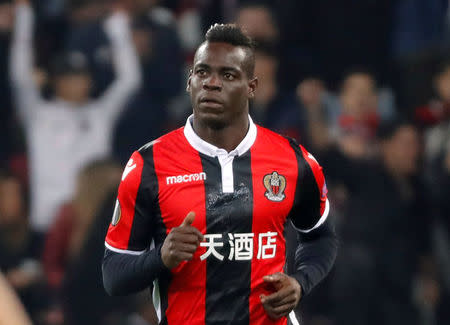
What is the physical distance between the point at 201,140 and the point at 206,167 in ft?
0.32

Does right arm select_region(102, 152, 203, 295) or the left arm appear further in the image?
the left arm

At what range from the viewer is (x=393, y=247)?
19.0 ft

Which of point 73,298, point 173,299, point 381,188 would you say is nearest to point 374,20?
point 381,188

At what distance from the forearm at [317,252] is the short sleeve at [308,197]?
0.14 feet

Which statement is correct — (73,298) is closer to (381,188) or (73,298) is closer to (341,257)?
(341,257)

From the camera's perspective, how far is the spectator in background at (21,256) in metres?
6.02

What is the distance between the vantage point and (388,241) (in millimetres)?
5742

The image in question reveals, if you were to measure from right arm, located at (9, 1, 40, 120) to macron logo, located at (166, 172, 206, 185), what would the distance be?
3646mm

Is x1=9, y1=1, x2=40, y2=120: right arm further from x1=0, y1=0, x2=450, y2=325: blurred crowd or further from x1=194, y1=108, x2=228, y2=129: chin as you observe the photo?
x1=194, y1=108, x2=228, y2=129: chin

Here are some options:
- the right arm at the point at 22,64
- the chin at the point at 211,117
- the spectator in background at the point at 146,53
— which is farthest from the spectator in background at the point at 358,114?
the chin at the point at 211,117

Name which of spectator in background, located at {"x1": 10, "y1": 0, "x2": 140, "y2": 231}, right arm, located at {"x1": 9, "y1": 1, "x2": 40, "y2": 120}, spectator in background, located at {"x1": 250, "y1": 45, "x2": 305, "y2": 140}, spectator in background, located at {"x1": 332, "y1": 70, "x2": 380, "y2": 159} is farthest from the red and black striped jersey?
right arm, located at {"x1": 9, "y1": 1, "x2": 40, "y2": 120}

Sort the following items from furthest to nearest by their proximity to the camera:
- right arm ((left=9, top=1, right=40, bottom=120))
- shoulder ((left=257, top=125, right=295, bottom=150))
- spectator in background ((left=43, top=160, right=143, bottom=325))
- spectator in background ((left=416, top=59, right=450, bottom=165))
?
right arm ((left=9, top=1, right=40, bottom=120)) < spectator in background ((left=416, top=59, right=450, bottom=165)) < spectator in background ((left=43, top=160, right=143, bottom=325)) < shoulder ((left=257, top=125, right=295, bottom=150))

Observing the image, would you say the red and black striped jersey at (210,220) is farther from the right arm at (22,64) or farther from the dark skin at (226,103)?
the right arm at (22,64)

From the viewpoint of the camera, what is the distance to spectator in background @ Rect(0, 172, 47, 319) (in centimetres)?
602
